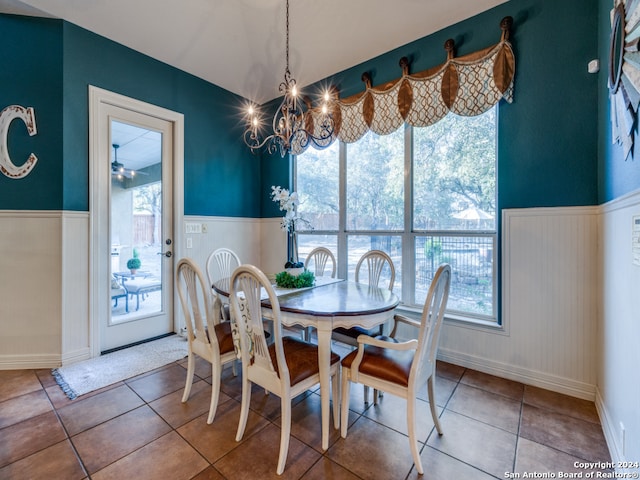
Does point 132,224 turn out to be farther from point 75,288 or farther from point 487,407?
point 487,407

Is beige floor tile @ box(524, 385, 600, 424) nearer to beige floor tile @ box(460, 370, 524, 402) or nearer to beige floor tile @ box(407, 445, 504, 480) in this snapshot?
beige floor tile @ box(460, 370, 524, 402)

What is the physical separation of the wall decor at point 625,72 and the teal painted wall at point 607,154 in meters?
0.09

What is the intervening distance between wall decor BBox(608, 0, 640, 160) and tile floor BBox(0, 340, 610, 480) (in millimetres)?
1650

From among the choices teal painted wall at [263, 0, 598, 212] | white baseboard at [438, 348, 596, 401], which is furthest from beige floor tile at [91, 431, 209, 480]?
→ teal painted wall at [263, 0, 598, 212]

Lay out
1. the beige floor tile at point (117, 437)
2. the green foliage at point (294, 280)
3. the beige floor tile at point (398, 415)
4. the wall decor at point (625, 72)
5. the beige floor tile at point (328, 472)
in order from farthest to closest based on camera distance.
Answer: the green foliage at point (294, 280) < the beige floor tile at point (398, 415) < the beige floor tile at point (117, 437) < the beige floor tile at point (328, 472) < the wall decor at point (625, 72)

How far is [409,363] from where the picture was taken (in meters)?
1.61

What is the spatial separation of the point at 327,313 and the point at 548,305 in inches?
71.4

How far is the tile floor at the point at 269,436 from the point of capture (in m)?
1.49

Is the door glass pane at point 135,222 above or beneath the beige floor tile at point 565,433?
above

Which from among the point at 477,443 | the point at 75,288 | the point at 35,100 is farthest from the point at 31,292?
the point at 477,443

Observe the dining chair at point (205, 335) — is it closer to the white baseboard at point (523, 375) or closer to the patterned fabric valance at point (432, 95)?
the patterned fabric valance at point (432, 95)

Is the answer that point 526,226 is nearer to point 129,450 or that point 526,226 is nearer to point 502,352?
point 502,352

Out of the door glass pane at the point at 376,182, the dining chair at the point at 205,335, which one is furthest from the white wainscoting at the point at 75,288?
the door glass pane at the point at 376,182

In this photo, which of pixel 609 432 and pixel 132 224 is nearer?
pixel 609 432
